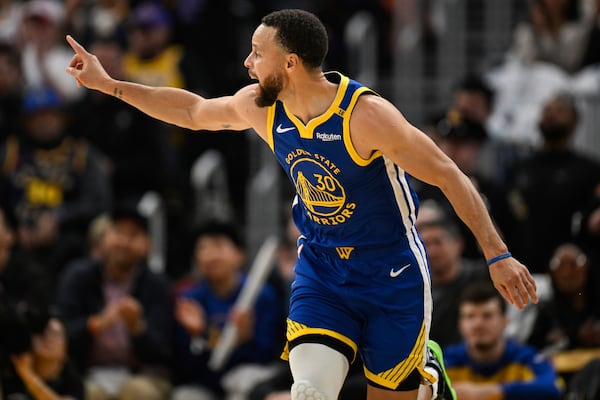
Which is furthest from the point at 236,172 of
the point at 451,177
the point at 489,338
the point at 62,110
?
the point at 451,177

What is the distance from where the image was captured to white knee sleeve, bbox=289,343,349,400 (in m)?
5.96

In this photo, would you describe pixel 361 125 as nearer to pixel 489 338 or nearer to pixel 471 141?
pixel 489 338

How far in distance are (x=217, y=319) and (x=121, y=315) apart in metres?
0.88

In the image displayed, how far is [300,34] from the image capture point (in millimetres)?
6102

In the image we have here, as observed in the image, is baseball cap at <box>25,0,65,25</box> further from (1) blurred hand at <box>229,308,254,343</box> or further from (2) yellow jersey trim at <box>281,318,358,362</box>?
(2) yellow jersey trim at <box>281,318,358,362</box>

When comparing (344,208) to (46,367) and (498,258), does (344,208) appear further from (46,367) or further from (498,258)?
(46,367)

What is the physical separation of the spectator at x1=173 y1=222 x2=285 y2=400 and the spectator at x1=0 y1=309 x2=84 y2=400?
1.29 metres

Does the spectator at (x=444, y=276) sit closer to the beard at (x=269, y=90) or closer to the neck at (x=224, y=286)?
the neck at (x=224, y=286)

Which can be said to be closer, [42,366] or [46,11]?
[42,366]

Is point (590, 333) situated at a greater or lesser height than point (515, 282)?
lesser

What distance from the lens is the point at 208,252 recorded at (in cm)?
1030

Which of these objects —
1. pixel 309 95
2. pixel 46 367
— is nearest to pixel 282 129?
pixel 309 95

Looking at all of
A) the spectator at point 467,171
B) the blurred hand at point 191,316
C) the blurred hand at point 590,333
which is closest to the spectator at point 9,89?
the blurred hand at point 191,316

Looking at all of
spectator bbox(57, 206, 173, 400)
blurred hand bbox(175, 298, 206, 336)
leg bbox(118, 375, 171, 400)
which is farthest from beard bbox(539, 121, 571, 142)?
leg bbox(118, 375, 171, 400)
